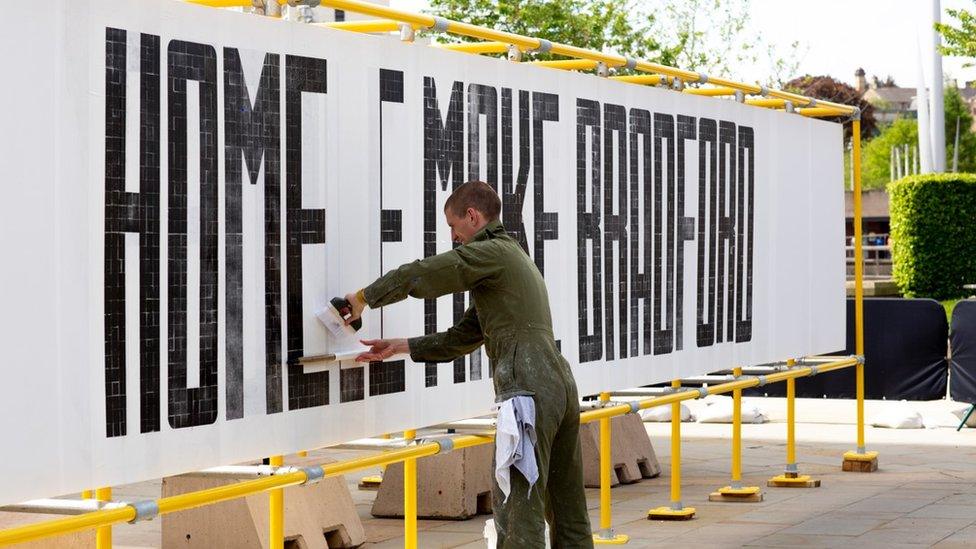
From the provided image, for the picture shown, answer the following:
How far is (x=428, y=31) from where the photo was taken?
23.1 ft

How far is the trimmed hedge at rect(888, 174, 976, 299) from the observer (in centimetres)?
3459

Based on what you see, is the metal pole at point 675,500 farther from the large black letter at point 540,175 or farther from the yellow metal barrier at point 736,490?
the large black letter at point 540,175

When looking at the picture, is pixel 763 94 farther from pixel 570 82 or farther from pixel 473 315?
pixel 473 315

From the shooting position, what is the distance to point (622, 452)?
43.0ft

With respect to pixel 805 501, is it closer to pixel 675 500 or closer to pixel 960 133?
pixel 675 500

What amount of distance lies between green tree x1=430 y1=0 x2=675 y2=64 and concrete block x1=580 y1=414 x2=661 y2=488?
13.8 metres

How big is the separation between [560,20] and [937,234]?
12.0 metres

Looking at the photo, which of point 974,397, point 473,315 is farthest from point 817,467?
point 473,315

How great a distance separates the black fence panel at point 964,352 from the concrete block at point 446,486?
8095 millimetres

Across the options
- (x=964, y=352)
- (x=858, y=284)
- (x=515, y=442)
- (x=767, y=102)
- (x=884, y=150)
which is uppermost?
(x=884, y=150)

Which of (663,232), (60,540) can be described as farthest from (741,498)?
(60,540)

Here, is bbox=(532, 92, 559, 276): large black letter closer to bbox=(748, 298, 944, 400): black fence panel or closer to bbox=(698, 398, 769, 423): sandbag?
bbox=(698, 398, 769, 423): sandbag

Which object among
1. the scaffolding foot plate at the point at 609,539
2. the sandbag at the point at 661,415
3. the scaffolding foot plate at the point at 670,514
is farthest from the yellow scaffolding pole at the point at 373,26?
the sandbag at the point at 661,415

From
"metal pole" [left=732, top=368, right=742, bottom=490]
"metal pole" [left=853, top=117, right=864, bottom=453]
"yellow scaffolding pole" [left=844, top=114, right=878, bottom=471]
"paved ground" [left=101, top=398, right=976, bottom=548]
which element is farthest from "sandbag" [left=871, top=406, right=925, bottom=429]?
"metal pole" [left=732, top=368, right=742, bottom=490]
